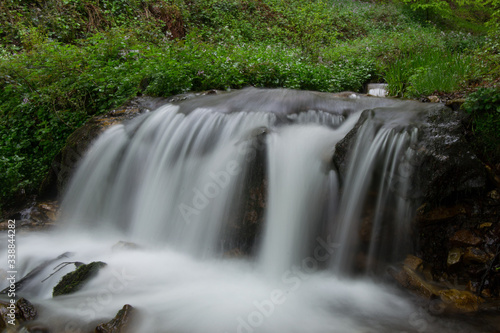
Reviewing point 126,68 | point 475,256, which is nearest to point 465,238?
point 475,256

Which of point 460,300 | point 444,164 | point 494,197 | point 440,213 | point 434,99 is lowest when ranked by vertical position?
point 460,300

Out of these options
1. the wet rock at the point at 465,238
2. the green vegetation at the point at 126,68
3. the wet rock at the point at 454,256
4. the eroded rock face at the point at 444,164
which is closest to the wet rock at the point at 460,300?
the wet rock at the point at 454,256

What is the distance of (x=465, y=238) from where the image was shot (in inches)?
115

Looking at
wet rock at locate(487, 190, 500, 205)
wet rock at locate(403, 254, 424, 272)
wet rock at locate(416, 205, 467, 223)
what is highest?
wet rock at locate(487, 190, 500, 205)

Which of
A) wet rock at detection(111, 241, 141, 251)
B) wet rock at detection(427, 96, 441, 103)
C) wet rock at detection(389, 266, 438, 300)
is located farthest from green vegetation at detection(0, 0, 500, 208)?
wet rock at detection(389, 266, 438, 300)

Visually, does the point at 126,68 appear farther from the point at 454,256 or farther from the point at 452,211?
the point at 454,256

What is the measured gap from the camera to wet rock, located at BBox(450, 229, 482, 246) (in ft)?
9.45

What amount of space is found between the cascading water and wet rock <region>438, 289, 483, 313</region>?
0.25m

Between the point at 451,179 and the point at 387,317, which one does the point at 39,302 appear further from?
the point at 451,179

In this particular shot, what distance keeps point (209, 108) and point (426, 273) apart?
10.8 ft

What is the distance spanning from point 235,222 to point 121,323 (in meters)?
1.51

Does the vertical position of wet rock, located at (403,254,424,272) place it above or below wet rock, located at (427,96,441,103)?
below

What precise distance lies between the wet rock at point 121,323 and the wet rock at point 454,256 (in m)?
2.59

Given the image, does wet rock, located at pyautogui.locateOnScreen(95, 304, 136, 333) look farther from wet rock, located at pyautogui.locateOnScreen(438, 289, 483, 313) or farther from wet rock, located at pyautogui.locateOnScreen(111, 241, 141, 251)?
wet rock, located at pyautogui.locateOnScreen(438, 289, 483, 313)
